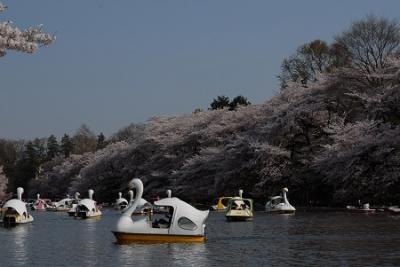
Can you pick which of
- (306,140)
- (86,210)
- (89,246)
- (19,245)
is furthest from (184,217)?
(306,140)

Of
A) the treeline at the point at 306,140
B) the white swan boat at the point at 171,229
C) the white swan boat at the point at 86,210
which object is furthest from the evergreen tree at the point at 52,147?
the white swan boat at the point at 171,229

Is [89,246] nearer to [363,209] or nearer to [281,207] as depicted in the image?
[363,209]

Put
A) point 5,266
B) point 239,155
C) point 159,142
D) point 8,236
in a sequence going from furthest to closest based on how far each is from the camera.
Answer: point 159,142 → point 239,155 → point 8,236 → point 5,266

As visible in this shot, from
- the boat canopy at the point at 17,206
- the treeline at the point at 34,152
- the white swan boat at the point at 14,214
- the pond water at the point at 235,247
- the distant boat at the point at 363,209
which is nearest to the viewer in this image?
the pond water at the point at 235,247

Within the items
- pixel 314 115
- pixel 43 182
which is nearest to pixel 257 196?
pixel 314 115

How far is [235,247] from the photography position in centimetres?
3112

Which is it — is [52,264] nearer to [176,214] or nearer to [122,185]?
[176,214]

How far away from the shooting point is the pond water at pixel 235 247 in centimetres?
2609

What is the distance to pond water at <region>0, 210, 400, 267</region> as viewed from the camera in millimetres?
26094

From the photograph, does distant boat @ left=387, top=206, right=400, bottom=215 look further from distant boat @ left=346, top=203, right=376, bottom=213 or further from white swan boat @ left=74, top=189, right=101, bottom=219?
white swan boat @ left=74, top=189, right=101, bottom=219

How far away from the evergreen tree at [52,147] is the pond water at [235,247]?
121 m

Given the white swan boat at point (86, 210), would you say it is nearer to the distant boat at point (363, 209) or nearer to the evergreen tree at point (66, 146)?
the distant boat at point (363, 209)

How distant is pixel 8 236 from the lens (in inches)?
1529

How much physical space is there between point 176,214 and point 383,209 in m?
25.9
